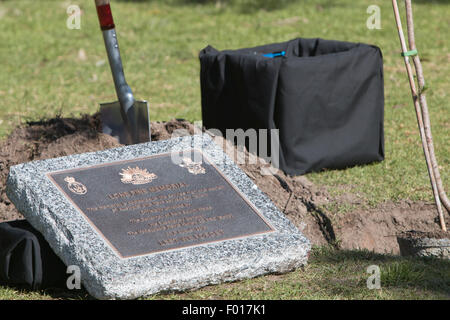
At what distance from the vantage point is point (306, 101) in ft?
17.9

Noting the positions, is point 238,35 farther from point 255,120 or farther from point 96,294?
point 96,294

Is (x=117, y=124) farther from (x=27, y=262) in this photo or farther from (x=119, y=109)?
(x=27, y=262)

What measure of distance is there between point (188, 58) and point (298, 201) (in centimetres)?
430

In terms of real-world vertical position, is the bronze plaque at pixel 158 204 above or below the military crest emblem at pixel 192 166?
below

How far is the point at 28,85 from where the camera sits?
7926 millimetres

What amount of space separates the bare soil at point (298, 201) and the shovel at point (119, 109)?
13 centimetres

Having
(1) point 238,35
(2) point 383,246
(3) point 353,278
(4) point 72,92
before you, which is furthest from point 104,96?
(3) point 353,278

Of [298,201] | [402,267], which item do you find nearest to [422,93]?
[402,267]

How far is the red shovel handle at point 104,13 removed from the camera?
5.13 metres

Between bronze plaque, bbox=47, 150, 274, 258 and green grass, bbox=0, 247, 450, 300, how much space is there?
285mm

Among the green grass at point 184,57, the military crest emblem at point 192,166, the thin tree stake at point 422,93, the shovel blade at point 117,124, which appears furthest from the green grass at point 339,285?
the shovel blade at point 117,124

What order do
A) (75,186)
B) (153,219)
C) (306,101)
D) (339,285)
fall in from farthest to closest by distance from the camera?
(306,101) < (75,186) < (153,219) < (339,285)

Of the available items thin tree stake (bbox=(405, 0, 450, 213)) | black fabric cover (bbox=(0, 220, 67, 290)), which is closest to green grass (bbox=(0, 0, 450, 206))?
thin tree stake (bbox=(405, 0, 450, 213))

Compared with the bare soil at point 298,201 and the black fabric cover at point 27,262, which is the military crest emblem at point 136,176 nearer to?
the black fabric cover at point 27,262
